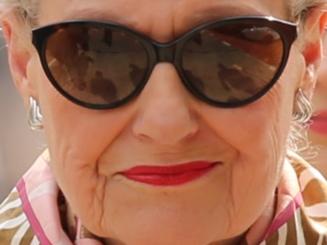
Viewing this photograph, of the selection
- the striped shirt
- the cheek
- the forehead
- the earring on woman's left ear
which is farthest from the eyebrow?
the striped shirt

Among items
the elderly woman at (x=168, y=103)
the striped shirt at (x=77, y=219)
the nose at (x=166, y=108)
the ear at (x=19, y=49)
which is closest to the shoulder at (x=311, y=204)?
the striped shirt at (x=77, y=219)

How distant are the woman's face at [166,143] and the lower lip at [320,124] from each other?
640mm

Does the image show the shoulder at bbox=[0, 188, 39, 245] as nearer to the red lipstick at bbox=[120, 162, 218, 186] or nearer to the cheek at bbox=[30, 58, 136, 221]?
the cheek at bbox=[30, 58, 136, 221]

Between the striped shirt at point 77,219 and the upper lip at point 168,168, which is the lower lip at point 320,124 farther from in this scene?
the upper lip at point 168,168

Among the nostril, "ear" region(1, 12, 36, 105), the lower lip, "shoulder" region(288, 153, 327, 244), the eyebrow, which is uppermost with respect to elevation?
the eyebrow

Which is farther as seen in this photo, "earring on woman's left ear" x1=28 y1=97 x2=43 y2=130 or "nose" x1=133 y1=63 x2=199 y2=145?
"earring on woman's left ear" x1=28 y1=97 x2=43 y2=130

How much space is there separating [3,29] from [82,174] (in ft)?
1.16

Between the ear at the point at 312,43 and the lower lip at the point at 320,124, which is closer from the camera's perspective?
the ear at the point at 312,43

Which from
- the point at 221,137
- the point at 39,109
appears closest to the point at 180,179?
the point at 221,137

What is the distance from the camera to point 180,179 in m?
1.23

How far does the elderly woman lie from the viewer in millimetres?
1171

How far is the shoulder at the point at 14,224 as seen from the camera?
1.61m

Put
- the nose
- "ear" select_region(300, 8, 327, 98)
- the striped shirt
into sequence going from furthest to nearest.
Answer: the striped shirt → "ear" select_region(300, 8, 327, 98) → the nose

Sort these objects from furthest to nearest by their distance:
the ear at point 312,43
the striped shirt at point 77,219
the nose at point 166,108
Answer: the striped shirt at point 77,219 → the ear at point 312,43 → the nose at point 166,108
